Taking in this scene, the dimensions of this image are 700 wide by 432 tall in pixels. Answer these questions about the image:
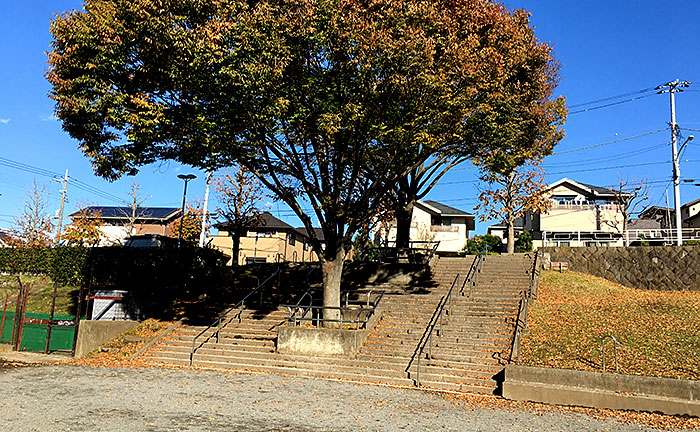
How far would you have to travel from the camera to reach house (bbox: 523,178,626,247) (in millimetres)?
40938

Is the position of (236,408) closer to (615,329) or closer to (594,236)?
(615,329)

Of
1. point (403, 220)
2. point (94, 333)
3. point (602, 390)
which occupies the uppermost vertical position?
point (403, 220)

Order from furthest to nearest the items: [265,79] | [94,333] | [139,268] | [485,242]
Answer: [485,242] → [139,268] → [94,333] → [265,79]

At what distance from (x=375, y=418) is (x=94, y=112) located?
35.8ft

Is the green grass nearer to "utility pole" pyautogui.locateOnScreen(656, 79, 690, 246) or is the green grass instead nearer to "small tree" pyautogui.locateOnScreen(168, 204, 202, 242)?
"small tree" pyautogui.locateOnScreen(168, 204, 202, 242)

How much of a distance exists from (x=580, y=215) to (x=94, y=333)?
123 ft

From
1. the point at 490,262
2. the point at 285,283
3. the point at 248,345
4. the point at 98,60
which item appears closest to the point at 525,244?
the point at 490,262

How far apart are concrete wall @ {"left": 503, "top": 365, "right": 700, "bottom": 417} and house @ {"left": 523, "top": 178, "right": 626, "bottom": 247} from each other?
30.1 meters

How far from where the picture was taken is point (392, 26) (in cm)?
1397

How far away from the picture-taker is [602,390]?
36.2 ft

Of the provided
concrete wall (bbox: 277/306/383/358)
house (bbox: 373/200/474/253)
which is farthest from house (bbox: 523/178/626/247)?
concrete wall (bbox: 277/306/383/358)

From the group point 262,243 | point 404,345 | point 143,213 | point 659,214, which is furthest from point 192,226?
point 659,214

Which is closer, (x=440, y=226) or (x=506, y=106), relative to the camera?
(x=506, y=106)

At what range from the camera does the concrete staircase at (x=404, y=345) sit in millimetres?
13820
